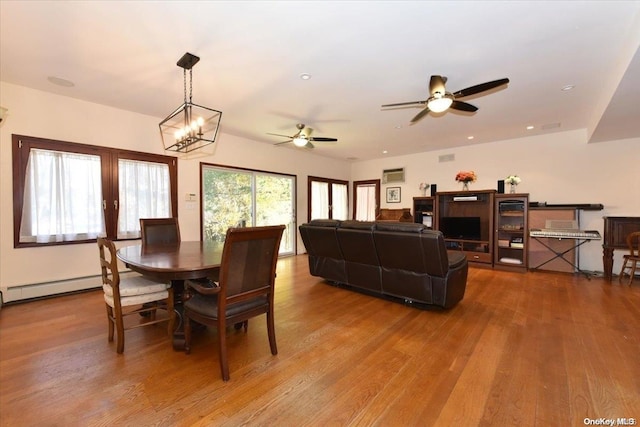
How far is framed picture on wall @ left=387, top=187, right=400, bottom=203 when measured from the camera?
25.2 feet

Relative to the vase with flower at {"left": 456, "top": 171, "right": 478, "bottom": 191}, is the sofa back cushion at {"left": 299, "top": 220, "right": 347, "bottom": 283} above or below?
below

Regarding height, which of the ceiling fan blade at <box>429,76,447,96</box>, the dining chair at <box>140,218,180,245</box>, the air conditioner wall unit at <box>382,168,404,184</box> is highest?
the ceiling fan blade at <box>429,76,447,96</box>

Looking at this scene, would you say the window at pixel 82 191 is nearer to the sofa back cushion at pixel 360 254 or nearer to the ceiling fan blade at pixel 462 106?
the sofa back cushion at pixel 360 254

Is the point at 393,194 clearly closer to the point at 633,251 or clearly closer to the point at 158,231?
the point at 633,251

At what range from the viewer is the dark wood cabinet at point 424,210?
657 centimetres

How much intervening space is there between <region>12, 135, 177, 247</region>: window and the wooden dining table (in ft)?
6.41

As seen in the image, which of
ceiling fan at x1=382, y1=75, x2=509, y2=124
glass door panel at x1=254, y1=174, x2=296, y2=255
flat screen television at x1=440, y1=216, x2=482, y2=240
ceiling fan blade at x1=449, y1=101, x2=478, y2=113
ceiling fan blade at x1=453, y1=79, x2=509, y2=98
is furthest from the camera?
glass door panel at x1=254, y1=174, x2=296, y2=255

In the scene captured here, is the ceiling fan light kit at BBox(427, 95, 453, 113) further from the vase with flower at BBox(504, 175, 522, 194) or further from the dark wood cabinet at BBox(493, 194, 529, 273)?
the vase with flower at BBox(504, 175, 522, 194)

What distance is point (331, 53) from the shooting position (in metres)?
2.72

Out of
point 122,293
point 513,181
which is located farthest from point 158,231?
point 513,181

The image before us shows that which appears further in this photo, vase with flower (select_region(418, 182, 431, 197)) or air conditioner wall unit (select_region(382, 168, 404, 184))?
air conditioner wall unit (select_region(382, 168, 404, 184))

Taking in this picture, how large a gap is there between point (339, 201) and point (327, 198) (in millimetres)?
563

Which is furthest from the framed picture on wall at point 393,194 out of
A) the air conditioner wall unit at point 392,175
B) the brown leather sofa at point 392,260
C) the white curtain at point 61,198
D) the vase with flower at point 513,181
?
the white curtain at point 61,198

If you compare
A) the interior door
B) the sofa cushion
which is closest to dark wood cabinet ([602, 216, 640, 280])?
the sofa cushion
